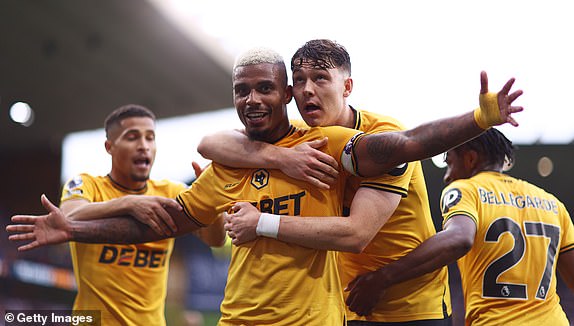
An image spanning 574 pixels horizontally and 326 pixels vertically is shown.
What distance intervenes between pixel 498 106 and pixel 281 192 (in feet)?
4.09

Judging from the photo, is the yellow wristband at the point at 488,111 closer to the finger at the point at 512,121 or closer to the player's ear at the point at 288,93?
the finger at the point at 512,121

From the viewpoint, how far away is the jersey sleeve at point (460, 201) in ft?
14.4

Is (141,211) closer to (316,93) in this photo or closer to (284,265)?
(284,265)

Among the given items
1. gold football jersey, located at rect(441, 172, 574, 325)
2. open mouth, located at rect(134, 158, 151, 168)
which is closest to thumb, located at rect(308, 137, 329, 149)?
gold football jersey, located at rect(441, 172, 574, 325)

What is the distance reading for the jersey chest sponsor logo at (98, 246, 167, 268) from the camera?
17.3ft

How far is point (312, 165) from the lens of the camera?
3.45 meters

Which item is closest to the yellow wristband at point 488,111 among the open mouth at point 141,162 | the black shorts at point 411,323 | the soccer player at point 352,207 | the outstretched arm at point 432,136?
the outstretched arm at point 432,136

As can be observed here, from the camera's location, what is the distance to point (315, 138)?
370 cm

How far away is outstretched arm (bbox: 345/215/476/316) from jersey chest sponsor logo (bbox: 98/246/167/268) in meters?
2.00

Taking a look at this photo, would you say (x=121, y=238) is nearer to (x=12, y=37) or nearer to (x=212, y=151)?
(x=212, y=151)

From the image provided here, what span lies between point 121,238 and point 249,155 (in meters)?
1.16

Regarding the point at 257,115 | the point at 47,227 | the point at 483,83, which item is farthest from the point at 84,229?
the point at 483,83

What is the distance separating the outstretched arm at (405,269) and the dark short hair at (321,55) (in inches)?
49.3

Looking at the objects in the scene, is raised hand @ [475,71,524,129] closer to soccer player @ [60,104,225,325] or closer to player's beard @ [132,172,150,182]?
soccer player @ [60,104,225,325]
